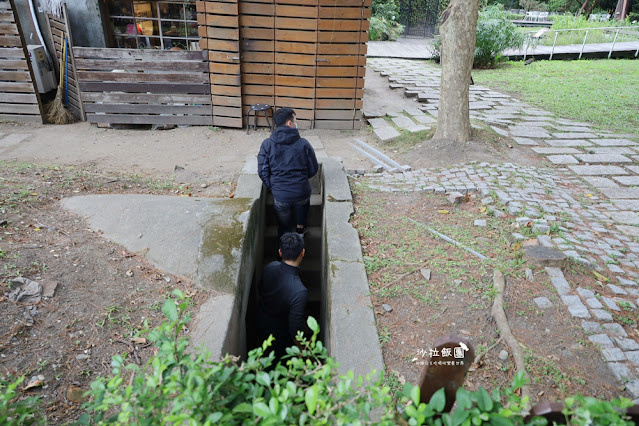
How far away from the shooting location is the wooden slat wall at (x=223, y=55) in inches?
311

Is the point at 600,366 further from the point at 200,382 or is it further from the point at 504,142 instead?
the point at 504,142

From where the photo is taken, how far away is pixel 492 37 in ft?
48.4

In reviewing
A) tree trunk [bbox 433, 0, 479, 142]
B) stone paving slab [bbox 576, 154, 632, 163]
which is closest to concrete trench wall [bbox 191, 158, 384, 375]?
tree trunk [bbox 433, 0, 479, 142]

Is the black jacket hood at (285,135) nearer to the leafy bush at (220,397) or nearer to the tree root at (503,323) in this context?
the tree root at (503,323)

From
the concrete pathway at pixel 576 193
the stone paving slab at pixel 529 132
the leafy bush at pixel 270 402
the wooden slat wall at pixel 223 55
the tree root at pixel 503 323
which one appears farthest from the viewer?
the wooden slat wall at pixel 223 55

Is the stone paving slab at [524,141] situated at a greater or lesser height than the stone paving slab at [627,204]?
greater

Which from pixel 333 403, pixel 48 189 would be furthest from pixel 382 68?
pixel 333 403

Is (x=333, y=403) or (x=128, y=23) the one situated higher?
(x=128, y=23)

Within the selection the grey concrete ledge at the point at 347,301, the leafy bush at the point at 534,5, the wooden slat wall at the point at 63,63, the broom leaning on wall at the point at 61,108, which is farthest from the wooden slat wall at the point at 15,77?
the leafy bush at the point at 534,5

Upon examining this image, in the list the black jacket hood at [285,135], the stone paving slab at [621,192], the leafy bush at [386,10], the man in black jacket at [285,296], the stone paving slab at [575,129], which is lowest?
the man in black jacket at [285,296]

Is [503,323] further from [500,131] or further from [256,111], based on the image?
[256,111]

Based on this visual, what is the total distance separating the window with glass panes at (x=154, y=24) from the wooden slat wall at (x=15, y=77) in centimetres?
195

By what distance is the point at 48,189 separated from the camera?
4.90 metres

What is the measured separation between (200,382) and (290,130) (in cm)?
389
